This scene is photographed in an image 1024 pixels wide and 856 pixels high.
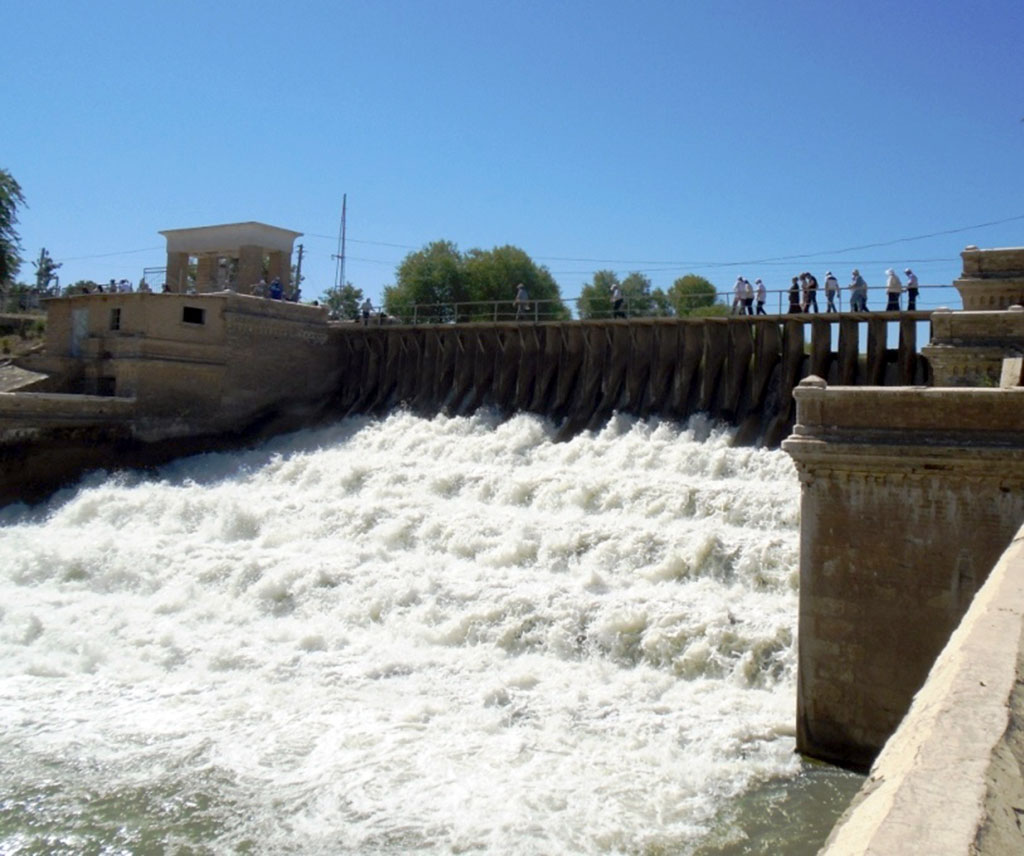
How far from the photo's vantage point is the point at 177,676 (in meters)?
11.8

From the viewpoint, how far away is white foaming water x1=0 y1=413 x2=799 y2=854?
8.26 meters

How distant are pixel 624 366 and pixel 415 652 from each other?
10355 millimetres

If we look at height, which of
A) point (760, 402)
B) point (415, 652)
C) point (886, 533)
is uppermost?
point (760, 402)

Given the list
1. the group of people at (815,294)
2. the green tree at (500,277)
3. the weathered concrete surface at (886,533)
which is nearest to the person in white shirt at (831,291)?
the group of people at (815,294)

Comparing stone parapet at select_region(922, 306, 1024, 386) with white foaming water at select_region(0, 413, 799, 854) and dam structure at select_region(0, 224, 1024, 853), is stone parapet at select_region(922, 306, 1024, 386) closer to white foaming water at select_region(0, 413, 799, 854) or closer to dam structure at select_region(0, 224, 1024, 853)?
dam structure at select_region(0, 224, 1024, 853)

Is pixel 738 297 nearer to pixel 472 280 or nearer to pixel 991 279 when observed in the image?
pixel 991 279

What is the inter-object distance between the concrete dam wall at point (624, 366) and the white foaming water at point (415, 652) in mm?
1311

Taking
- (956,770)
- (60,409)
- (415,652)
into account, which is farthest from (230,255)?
(956,770)

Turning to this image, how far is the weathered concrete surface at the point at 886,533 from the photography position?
8352mm

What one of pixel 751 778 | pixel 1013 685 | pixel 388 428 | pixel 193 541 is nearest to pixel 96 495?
pixel 193 541

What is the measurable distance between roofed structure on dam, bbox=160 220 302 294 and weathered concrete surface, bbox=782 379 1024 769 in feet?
68.6

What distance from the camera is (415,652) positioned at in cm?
1202

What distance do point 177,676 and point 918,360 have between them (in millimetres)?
12898

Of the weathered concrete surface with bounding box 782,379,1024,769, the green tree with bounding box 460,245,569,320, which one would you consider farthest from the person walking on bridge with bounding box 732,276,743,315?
the green tree with bounding box 460,245,569,320
